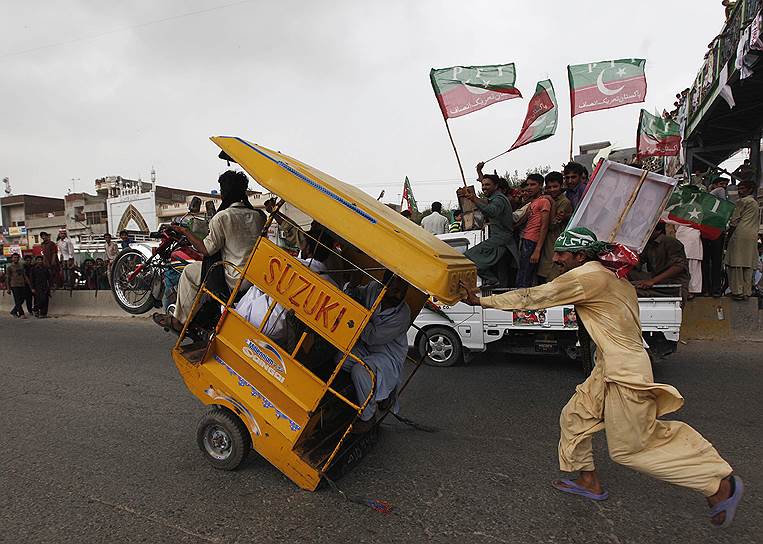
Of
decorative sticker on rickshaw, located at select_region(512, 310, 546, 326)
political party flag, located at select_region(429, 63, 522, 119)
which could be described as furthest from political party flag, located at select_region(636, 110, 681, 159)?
decorative sticker on rickshaw, located at select_region(512, 310, 546, 326)

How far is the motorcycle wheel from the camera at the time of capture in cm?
613

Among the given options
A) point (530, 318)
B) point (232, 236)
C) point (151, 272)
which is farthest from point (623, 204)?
point (151, 272)

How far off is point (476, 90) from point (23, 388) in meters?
7.03

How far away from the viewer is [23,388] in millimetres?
5422

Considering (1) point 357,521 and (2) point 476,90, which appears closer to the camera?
(1) point 357,521

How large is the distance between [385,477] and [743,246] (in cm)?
668

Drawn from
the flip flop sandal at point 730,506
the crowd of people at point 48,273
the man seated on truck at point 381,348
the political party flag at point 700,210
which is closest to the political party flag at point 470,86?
the political party flag at point 700,210

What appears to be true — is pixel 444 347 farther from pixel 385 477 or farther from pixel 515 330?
pixel 385 477

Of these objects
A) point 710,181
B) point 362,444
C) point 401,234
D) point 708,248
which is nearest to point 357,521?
point 362,444

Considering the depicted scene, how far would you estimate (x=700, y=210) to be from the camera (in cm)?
646

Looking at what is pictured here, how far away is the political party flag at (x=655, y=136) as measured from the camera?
848 centimetres

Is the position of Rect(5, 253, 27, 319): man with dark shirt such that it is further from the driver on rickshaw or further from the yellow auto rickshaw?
the yellow auto rickshaw

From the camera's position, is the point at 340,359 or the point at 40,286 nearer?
the point at 340,359

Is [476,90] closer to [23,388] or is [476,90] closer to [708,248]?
[708,248]
